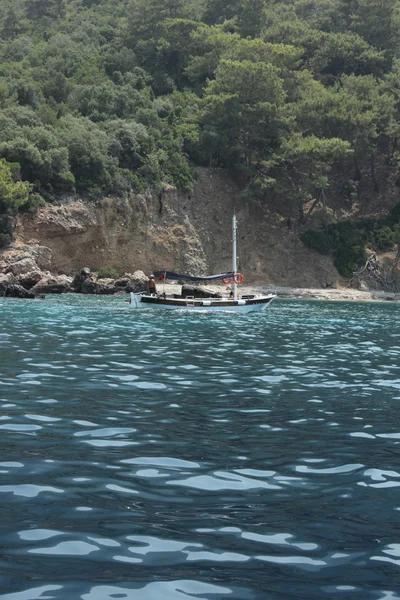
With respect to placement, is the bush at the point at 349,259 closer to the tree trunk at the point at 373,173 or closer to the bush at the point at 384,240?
the bush at the point at 384,240

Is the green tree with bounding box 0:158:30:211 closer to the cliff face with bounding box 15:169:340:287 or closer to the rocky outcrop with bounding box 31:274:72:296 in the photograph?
the cliff face with bounding box 15:169:340:287

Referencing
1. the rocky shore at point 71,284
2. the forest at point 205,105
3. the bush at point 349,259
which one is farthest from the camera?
the bush at point 349,259

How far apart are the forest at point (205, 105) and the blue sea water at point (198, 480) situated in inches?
2067

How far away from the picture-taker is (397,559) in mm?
6168

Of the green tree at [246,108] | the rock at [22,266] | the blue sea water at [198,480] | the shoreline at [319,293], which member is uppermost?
the green tree at [246,108]

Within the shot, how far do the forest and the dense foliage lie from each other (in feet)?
0.52

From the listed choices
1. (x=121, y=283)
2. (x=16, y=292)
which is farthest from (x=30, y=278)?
(x=121, y=283)

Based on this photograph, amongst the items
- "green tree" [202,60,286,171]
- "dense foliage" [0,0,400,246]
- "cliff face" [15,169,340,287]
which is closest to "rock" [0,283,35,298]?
"cliff face" [15,169,340,287]

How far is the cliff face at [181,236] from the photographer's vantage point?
6888 centimetres

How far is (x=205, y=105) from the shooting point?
8181 centimetres

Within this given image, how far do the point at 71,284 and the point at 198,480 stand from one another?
55198 millimetres

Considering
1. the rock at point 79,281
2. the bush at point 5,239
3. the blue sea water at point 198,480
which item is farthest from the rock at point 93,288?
the blue sea water at point 198,480

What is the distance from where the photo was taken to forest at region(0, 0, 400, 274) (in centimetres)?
7169

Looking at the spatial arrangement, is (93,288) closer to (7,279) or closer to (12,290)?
(7,279)
